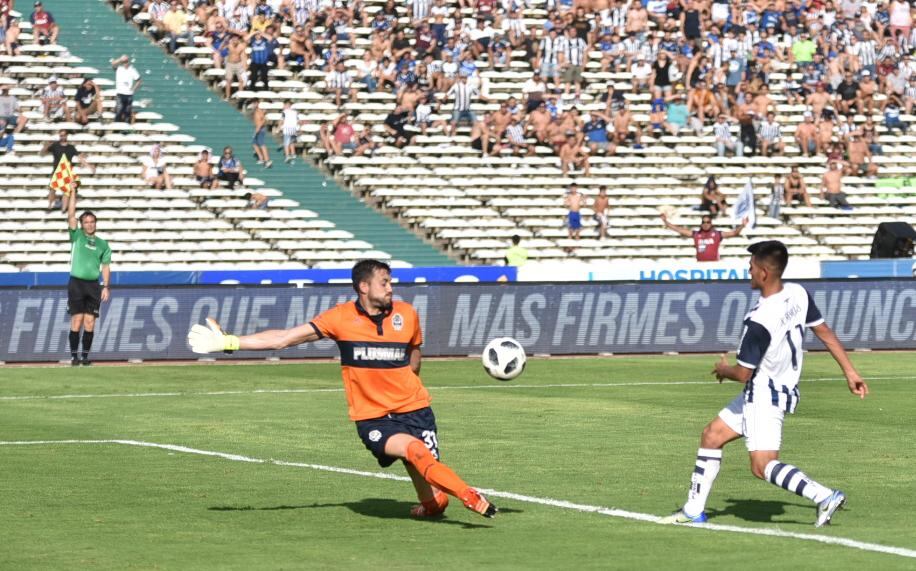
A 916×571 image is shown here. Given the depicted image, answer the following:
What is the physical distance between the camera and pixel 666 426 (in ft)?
63.1

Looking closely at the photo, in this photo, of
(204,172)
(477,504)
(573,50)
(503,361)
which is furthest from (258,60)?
(477,504)

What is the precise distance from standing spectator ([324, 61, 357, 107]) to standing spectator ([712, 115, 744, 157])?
32.8 ft

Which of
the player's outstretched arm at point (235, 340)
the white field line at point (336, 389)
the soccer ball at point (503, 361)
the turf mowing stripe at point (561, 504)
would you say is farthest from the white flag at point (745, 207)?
the player's outstretched arm at point (235, 340)

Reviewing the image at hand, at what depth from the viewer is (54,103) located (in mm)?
39281

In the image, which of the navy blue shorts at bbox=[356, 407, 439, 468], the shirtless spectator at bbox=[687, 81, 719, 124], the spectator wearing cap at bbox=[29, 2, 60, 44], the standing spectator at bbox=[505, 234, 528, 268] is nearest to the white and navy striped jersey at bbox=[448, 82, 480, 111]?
the shirtless spectator at bbox=[687, 81, 719, 124]

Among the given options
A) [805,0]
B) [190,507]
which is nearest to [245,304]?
[190,507]

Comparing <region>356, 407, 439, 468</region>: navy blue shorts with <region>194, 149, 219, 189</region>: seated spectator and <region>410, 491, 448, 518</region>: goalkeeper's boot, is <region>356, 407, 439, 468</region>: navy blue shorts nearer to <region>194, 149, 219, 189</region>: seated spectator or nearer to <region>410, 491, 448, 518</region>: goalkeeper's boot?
<region>410, 491, 448, 518</region>: goalkeeper's boot

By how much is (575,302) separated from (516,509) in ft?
65.6

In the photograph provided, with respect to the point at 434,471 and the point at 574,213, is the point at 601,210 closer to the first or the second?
the point at 574,213

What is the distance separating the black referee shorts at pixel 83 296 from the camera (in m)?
27.9

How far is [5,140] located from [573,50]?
15394mm

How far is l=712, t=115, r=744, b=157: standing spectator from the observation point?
1791 inches

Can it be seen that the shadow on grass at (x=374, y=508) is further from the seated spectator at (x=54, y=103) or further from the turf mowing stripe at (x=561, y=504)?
the seated spectator at (x=54, y=103)

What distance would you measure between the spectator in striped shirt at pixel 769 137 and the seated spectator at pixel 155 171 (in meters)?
16.5
